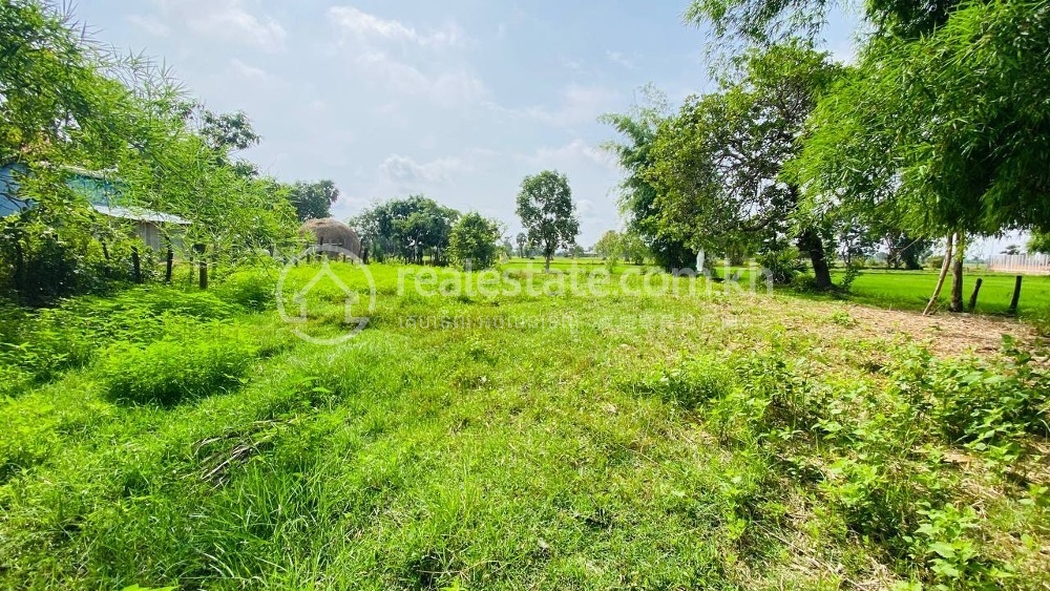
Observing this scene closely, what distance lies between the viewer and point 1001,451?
1826mm

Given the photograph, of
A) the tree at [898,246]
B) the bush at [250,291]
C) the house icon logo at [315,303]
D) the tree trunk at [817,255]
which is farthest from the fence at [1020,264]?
the bush at [250,291]

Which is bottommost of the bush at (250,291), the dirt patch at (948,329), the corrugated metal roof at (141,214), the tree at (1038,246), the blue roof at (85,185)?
the bush at (250,291)

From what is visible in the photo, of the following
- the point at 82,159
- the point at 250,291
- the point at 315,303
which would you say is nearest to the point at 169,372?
the point at 82,159

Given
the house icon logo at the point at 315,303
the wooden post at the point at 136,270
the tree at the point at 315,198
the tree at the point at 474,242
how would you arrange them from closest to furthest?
1. the house icon logo at the point at 315,303
2. the wooden post at the point at 136,270
3. the tree at the point at 474,242
4. the tree at the point at 315,198

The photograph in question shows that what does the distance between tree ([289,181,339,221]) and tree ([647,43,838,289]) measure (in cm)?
4446

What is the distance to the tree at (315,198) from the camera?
145 ft

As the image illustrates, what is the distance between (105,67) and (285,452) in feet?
13.6

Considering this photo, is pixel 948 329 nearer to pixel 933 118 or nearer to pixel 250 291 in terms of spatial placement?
pixel 933 118

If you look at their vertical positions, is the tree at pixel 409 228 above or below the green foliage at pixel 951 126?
above

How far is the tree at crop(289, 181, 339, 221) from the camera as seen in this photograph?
44.3 meters

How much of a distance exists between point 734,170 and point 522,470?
13.1 meters

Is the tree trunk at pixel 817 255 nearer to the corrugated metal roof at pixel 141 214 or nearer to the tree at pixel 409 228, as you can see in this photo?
the corrugated metal roof at pixel 141 214

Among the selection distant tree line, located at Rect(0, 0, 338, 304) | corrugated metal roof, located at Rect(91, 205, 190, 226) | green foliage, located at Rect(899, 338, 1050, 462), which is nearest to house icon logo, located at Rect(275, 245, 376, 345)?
distant tree line, located at Rect(0, 0, 338, 304)

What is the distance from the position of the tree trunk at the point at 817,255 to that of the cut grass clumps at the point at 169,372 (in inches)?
602
